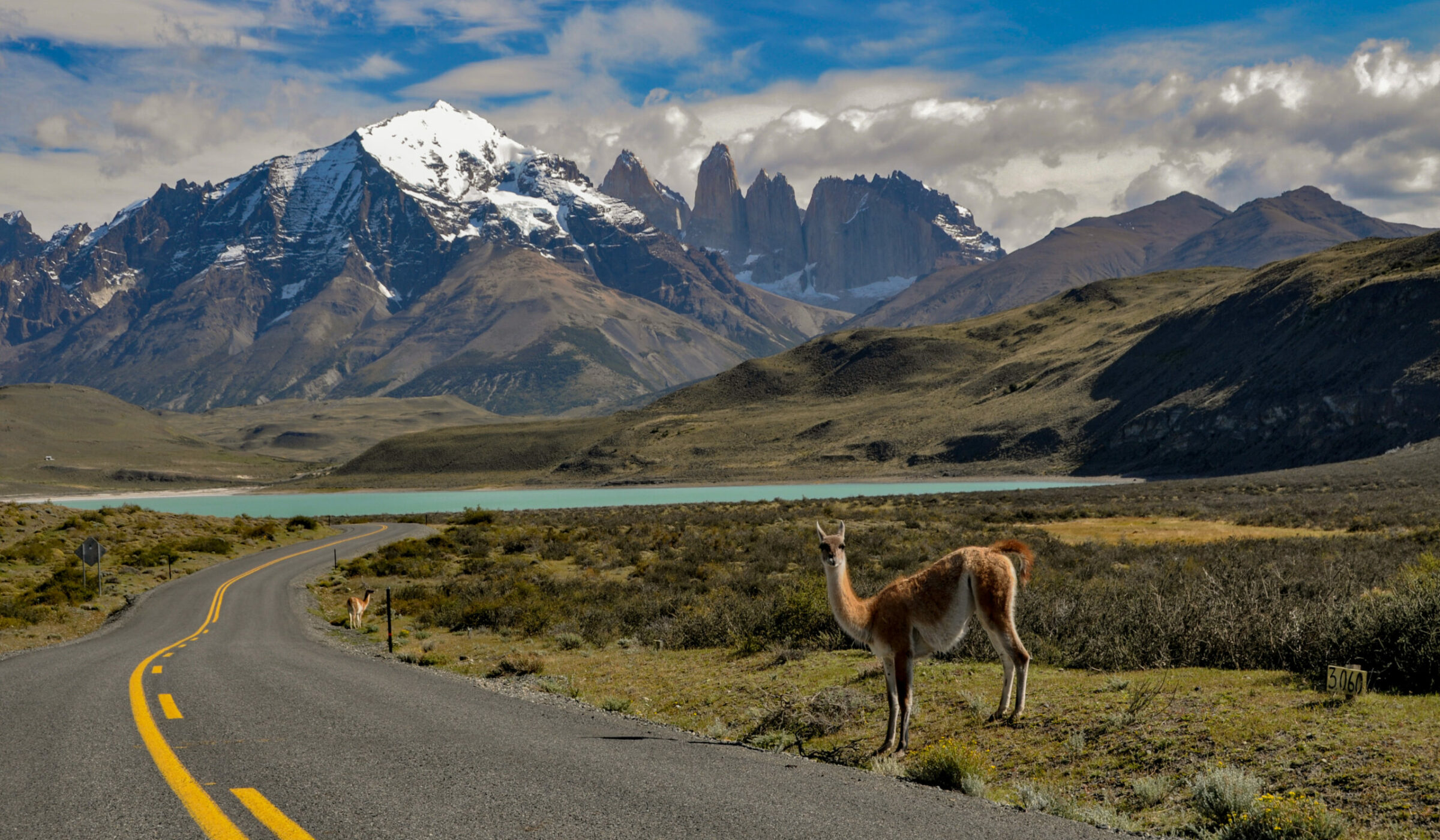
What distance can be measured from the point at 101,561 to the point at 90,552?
473 inches

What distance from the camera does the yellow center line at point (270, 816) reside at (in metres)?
6.13

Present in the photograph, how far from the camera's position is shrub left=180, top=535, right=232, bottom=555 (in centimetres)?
4262

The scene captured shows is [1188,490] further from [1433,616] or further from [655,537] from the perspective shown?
[1433,616]

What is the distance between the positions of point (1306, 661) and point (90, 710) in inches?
582

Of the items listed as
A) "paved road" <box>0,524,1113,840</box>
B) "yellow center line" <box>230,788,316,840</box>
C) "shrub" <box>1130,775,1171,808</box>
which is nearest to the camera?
"yellow center line" <box>230,788,316,840</box>

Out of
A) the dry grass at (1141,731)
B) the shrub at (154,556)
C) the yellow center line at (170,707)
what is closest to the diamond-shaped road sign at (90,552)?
the shrub at (154,556)

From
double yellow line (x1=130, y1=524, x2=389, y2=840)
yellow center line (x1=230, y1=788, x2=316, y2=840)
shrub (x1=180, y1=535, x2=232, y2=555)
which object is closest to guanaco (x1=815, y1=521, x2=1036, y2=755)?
yellow center line (x1=230, y1=788, x2=316, y2=840)

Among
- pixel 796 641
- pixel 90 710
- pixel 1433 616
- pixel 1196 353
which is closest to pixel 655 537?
pixel 796 641

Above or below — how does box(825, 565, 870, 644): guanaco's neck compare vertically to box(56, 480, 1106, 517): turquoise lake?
above

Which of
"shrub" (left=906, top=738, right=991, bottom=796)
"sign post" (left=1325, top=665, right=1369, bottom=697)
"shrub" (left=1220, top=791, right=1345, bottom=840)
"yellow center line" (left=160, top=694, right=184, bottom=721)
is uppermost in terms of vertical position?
"sign post" (left=1325, top=665, right=1369, bottom=697)

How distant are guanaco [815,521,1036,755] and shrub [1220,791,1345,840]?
2619 millimetres

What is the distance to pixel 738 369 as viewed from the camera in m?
198

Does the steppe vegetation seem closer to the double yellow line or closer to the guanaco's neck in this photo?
the guanaco's neck

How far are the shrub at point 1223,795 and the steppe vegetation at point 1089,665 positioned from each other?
4 cm
